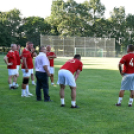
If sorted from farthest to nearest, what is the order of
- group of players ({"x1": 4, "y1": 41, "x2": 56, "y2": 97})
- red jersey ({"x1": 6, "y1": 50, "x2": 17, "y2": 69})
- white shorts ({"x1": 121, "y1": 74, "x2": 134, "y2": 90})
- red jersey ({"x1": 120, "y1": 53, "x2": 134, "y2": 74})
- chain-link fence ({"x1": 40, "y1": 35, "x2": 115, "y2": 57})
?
chain-link fence ({"x1": 40, "y1": 35, "x2": 115, "y2": 57})
red jersey ({"x1": 6, "y1": 50, "x2": 17, "y2": 69})
group of players ({"x1": 4, "y1": 41, "x2": 56, "y2": 97})
white shorts ({"x1": 121, "y1": 74, "x2": 134, "y2": 90})
red jersey ({"x1": 120, "y1": 53, "x2": 134, "y2": 74})

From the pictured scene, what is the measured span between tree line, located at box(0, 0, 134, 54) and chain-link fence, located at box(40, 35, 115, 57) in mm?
8949

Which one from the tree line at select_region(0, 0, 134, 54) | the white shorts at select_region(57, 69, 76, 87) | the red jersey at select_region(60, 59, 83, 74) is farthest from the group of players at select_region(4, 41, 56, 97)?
the tree line at select_region(0, 0, 134, 54)

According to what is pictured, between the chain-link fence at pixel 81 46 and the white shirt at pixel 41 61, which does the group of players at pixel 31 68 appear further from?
the chain-link fence at pixel 81 46

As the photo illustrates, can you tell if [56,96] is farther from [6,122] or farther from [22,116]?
[6,122]

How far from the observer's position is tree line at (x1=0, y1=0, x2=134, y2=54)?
70.2 metres

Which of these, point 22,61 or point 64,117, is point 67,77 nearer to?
point 64,117

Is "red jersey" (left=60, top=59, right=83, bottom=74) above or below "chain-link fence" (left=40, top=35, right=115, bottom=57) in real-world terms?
below

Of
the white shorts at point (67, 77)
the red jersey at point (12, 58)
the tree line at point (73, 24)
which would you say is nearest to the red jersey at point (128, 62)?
the white shorts at point (67, 77)

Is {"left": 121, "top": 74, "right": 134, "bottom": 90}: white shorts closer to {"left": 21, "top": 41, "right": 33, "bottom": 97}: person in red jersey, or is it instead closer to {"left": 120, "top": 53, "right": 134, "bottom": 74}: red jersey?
{"left": 120, "top": 53, "right": 134, "bottom": 74}: red jersey

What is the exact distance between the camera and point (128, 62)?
7.10 meters

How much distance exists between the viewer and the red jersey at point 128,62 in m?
7.08

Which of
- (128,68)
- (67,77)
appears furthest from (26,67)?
(128,68)

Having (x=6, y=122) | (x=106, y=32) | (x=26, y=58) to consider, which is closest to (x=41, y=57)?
(x=26, y=58)

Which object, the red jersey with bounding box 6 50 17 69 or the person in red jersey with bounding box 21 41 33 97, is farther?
the red jersey with bounding box 6 50 17 69
